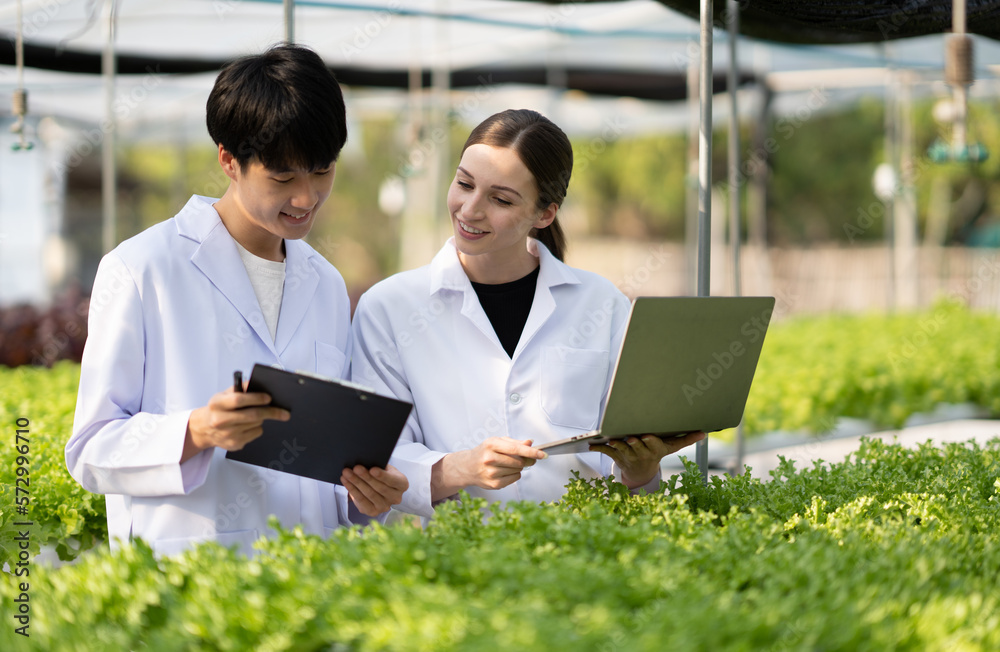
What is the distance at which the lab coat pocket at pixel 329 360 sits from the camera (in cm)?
233

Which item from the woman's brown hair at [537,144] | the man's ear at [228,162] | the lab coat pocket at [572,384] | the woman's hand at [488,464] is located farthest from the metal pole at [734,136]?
the man's ear at [228,162]

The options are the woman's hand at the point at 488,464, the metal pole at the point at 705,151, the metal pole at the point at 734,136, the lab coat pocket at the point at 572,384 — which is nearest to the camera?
the woman's hand at the point at 488,464

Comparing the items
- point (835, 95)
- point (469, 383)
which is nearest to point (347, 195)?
point (835, 95)

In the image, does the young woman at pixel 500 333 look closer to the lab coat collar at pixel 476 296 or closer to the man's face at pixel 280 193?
the lab coat collar at pixel 476 296

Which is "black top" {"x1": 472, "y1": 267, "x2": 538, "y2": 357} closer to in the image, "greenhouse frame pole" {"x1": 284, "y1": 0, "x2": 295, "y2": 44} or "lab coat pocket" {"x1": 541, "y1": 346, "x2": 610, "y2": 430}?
"lab coat pocket" {"x1": 541, "y1": 346, "x2": 610, "y2": 430}

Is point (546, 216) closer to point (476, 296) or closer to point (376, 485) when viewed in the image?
point (476, 296)

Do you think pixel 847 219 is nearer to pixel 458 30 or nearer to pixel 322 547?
pixel 458 30

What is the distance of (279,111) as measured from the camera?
1.99 meters

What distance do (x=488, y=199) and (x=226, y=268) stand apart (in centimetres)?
69

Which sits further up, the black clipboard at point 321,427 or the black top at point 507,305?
the black top at point 507,305

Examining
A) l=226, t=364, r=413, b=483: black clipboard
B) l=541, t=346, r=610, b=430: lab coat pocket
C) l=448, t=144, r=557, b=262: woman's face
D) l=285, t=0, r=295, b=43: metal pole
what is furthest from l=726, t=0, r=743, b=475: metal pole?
l=226, t=364, r=413, b=483: black clipboard

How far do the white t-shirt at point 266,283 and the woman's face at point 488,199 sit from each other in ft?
1.55

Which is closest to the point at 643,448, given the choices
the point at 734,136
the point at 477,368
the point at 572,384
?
the point at 572,384

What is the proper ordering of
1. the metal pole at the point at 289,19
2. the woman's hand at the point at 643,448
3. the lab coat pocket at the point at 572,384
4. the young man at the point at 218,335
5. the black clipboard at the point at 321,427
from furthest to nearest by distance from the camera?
the metal pole at the point at 289,19 → the lab coat pocket at the point at 572,384 → the woman's hand at the point at 643,448 → the young man at the point at 218,335 → the black clipboard at the point at 321,427
